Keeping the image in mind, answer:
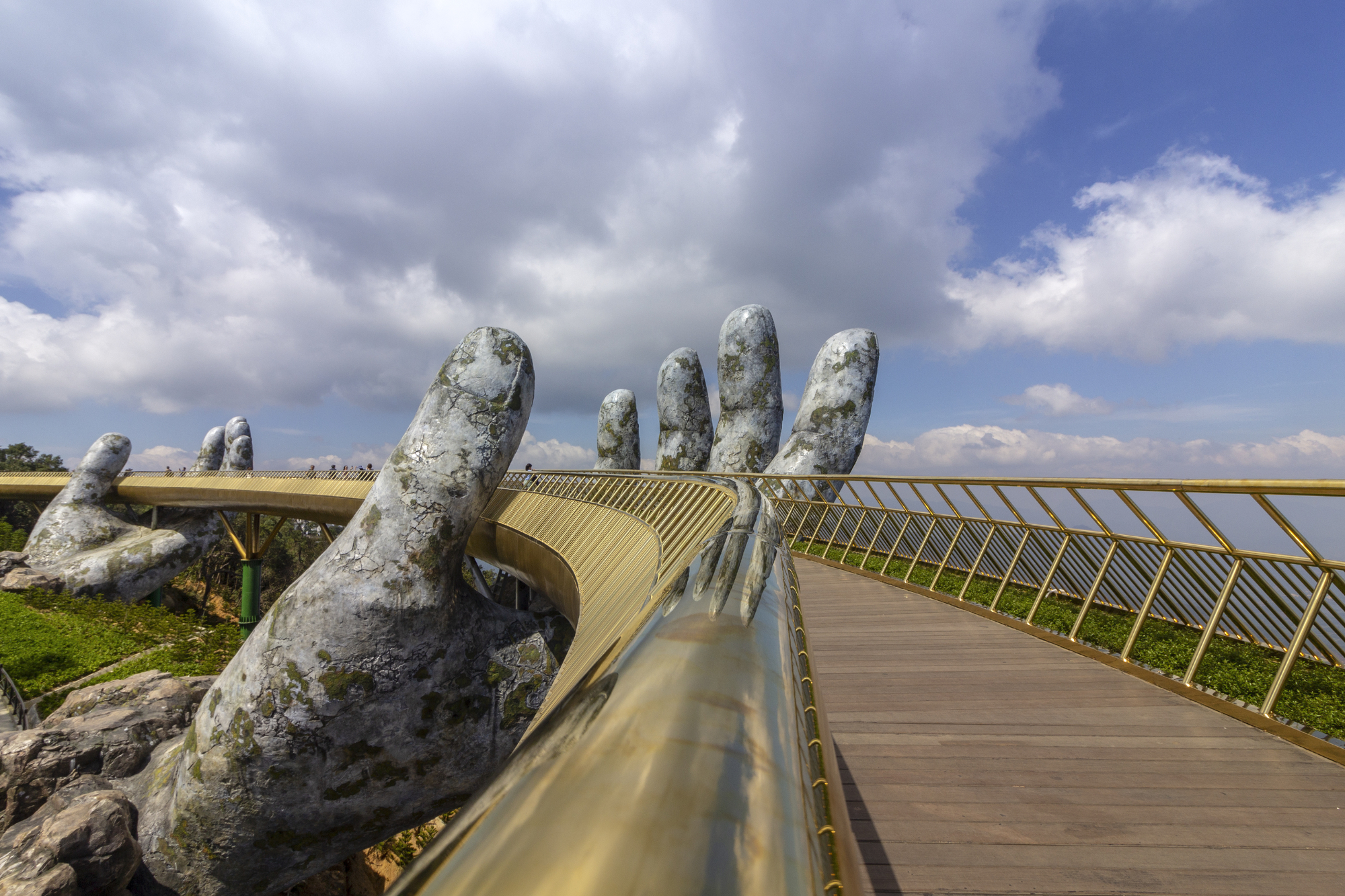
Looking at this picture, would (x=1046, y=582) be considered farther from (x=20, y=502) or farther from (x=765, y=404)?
(x=20, y=502)

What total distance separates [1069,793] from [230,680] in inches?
366

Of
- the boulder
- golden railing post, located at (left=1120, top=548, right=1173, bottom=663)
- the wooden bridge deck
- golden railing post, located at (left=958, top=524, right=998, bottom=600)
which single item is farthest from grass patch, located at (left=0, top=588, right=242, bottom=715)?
golden railing post, located at (left=1120, top=548, right=1173, bottom=663)

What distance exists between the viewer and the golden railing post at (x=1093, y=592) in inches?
202

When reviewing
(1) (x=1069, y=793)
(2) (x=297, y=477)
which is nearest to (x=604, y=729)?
(1) (x=1069, y=793)

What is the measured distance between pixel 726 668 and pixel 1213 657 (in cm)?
607

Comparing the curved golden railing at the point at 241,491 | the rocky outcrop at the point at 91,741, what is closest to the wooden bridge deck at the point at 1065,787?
the rocky outcrop at the point at 91,741

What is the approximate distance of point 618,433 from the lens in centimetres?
2238

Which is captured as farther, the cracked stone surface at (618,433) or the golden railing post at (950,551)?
the cracked stone surface at (618,433)

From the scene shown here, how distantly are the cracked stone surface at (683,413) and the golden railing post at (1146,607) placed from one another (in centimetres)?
1539

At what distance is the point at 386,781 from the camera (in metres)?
8.38

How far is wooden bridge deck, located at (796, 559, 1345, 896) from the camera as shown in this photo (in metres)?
2.36

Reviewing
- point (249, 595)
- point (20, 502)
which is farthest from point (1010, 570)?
point (20, 502)

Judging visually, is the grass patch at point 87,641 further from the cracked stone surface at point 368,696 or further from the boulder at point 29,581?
the cracked stone surface at point 368,696

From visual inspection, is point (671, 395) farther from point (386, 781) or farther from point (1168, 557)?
point (1168, 557)
